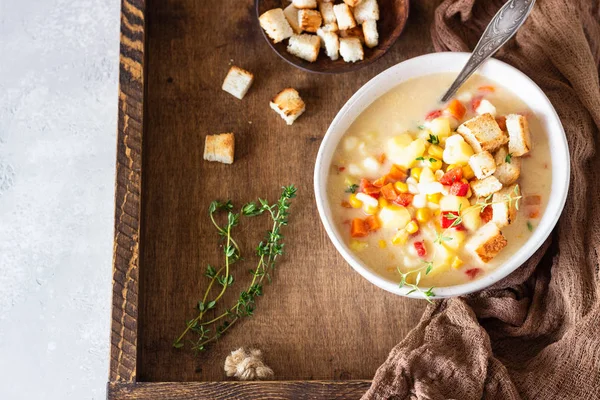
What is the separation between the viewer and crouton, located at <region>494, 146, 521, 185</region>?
8.02ft

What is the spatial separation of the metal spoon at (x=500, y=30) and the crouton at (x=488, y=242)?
0.53 m

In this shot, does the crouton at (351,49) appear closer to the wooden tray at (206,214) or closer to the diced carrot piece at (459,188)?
the wooden tray at (206,214)

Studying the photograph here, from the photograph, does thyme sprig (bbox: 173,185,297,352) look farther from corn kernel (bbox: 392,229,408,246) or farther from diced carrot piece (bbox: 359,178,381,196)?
corn kernel (bbox: 392,229,408,246)

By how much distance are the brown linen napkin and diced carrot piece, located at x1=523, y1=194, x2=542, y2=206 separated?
0.53 ft

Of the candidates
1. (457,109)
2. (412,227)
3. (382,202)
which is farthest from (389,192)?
(457,109)

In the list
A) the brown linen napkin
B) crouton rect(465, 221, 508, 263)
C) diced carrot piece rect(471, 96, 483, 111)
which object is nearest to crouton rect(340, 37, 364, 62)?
the brown linen napkin

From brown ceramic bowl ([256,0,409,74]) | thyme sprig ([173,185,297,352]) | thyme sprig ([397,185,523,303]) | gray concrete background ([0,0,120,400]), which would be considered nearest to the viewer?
thyme sprig ([397,185,523,303])

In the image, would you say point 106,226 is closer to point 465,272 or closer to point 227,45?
point 227,45

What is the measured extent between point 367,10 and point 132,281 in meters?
1.27

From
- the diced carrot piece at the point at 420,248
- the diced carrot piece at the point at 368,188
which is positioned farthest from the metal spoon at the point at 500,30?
the diced carrot piece at the point at 420,248

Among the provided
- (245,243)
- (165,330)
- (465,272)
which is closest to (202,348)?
(165,330)

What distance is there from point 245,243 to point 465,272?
0.77 m

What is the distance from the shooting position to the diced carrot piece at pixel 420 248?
2475 millimetres

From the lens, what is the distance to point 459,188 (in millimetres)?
2443
